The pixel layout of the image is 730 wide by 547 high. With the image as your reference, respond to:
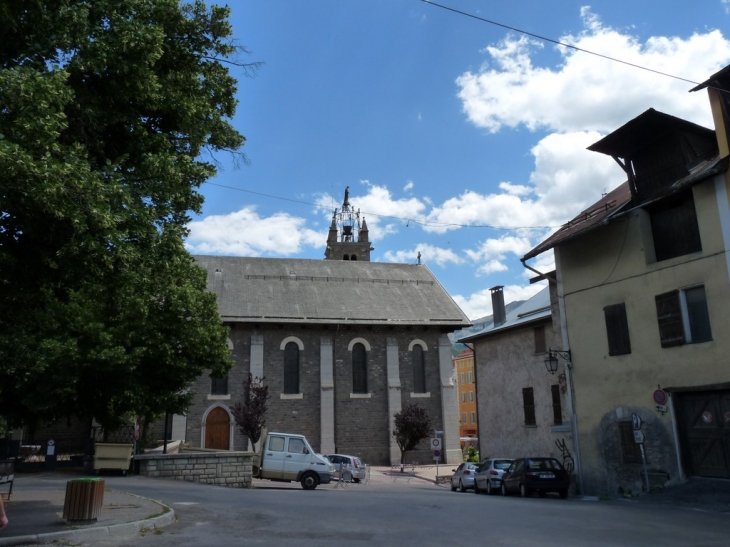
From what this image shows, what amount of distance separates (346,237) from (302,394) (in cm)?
1839

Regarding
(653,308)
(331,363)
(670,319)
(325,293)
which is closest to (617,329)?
(653,308)

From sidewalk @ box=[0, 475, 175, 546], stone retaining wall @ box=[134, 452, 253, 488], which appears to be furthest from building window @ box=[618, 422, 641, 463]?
sidewalk @ box=[0, 475, 175, 546]

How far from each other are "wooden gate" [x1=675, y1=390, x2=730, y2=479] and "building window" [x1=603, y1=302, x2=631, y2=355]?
7.18ft

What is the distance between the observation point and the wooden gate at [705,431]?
48.2ft

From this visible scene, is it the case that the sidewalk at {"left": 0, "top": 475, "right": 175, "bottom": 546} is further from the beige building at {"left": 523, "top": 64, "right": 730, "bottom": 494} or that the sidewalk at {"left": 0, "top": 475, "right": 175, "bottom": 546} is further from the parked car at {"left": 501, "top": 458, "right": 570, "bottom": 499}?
the beige building at {"left": 523, "top": 64, "right": 730, "bottom": 494}

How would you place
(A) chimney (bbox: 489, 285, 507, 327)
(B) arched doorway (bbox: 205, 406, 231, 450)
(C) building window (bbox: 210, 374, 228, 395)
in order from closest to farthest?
(A) chimney (bbox: 489, 285, 507, 327) < (B) arched doorway (bbox: 205, 406, 231, 450) < (C) building window (bbox: 210, 374, 228, 395)

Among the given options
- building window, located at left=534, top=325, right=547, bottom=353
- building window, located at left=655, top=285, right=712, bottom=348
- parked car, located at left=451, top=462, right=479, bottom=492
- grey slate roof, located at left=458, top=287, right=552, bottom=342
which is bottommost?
parked car, located at left=451, top=462, right=479, bottom=492

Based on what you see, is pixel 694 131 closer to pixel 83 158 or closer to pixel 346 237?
pixel 83 158

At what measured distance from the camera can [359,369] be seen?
37.7m

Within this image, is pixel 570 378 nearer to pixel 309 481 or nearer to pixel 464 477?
pixel 464 477

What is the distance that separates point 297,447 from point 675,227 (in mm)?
14457

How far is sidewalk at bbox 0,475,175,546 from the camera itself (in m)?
8.27

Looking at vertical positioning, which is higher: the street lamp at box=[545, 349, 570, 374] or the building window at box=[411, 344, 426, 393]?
the building window at box=[411, 344, 426, 393]

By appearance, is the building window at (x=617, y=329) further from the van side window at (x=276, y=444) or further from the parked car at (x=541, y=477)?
the van side window at (x=276, y=444)
